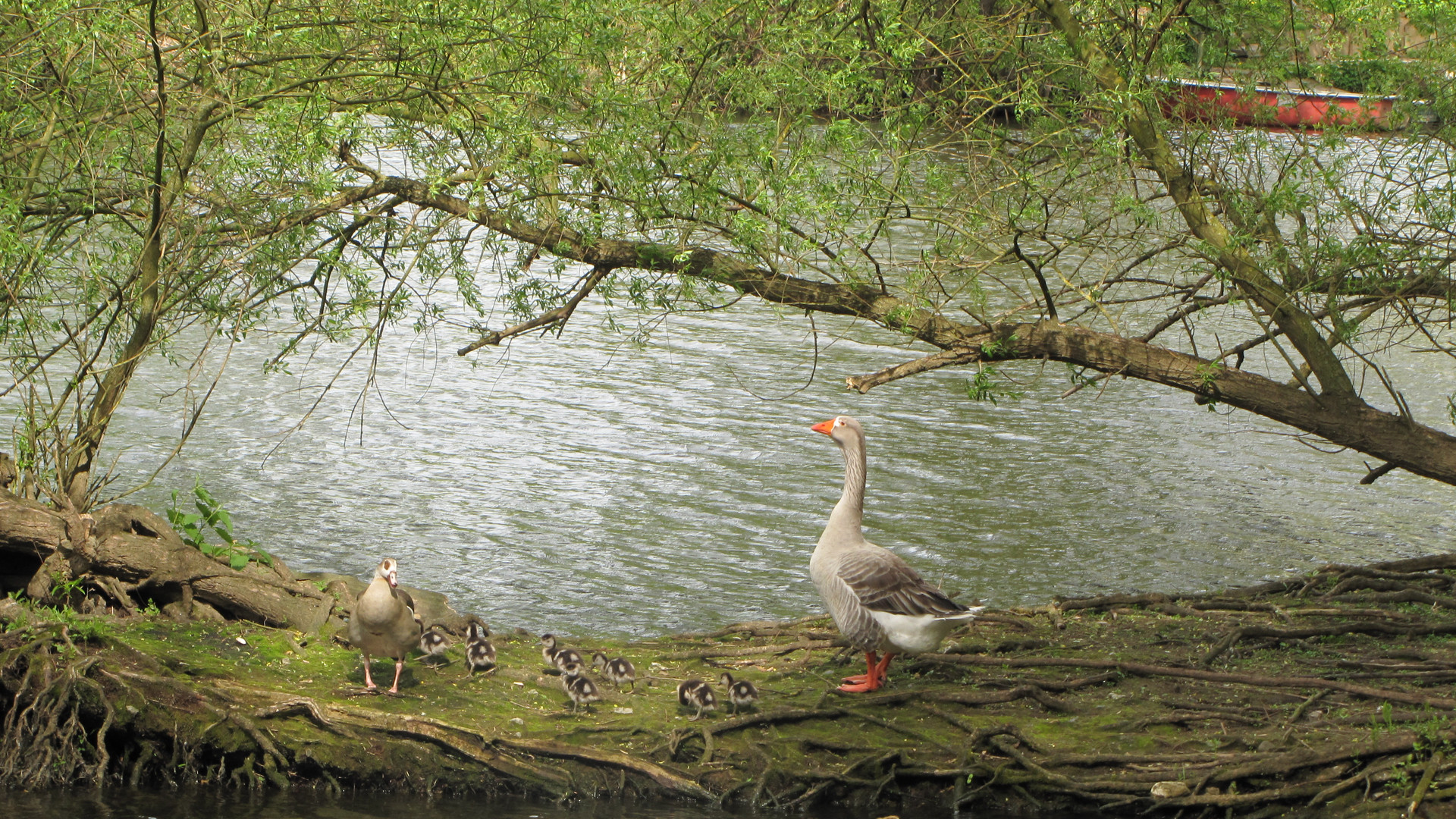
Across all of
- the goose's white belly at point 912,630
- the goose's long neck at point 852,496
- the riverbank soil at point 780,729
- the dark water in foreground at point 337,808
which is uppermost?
the goose's long neck at point 852,496

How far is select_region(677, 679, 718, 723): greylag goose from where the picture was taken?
8.84 m

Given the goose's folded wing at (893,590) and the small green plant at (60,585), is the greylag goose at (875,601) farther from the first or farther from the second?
the small green plant at (60,585)

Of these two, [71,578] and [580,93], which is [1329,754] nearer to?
[580,93]

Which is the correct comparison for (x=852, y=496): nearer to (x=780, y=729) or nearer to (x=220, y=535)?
(x=780, y=729)

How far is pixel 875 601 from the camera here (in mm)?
8750

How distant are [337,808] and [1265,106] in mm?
8701

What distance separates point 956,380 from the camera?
75.7ft

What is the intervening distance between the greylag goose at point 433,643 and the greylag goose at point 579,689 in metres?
1.01

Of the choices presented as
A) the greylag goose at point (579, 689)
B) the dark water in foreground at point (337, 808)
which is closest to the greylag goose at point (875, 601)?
the dark water in foreground at point (337, 808)

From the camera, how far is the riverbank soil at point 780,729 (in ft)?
26.0

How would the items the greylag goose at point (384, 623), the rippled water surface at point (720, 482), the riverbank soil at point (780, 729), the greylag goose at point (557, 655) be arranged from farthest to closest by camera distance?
the rippled water surface at point (720, 482) < the greylag goose at point (557, 655) < the greylag goose at point (384, 623) < the riverbank soil at point (780, 729)

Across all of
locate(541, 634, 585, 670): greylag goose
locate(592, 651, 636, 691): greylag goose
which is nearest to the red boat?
locate(592, 651, 636, 691): greylag goose

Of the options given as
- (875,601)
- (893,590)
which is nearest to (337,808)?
(875,601)

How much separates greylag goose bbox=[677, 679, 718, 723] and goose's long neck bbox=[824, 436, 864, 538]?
1416mm
